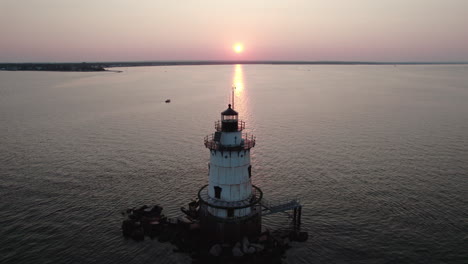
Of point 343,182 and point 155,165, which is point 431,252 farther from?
point 155,165

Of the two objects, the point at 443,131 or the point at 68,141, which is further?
the point at 443,131

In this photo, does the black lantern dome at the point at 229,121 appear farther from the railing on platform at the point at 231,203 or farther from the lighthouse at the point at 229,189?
the railing on platform at the point at 231,203

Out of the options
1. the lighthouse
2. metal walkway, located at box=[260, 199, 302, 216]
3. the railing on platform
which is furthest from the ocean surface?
the railing on platform

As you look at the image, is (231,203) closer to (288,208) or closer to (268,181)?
(288,208)

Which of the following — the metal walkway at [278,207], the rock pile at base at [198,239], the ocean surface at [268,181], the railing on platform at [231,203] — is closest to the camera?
the rock pile at base at [198,239]

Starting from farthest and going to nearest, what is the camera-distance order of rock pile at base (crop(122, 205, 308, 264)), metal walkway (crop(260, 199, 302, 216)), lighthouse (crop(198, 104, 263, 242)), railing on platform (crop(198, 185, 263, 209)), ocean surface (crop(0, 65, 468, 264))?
metal walkway (crop(260, 199, 302, 216)) → ocean surface (crop(0, 65, 468, 264)) → railing on platform (crop(198, 185, 263, 209)) → lighthouse (crop(198, 104, 263, 242)) → rock pile at base (crop(122, 205, 308, 264))

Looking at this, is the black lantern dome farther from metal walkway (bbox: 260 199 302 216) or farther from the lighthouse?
metal walkway (bbox: 260 199 302 216)

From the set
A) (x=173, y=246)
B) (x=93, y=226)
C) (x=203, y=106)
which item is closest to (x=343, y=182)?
(x=173, y=246)

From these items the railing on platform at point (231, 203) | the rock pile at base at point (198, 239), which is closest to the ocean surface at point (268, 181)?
the rock pile at base at point (198, 239)
